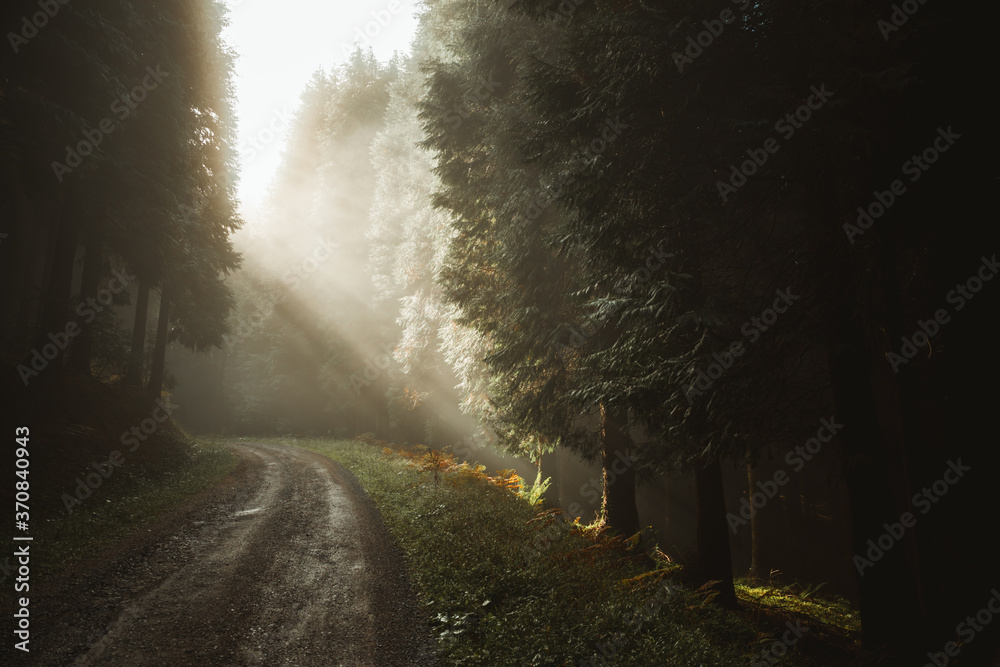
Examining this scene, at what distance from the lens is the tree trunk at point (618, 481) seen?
10523mm

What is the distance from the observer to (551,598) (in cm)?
640

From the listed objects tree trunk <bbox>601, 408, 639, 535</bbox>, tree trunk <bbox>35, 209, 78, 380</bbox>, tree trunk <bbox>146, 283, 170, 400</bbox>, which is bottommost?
tree trunk <bbox>601, 408, 639, 535</bbox>

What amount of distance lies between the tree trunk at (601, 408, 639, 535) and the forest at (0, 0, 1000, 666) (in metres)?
0.07

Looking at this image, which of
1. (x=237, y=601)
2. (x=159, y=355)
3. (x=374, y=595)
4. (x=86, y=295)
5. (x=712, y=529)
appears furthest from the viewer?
(x=159, y=355)

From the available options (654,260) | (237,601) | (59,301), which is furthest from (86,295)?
(654,260)

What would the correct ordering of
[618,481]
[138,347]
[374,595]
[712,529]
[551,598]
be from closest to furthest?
[551,598]
[374,595]
[712,529]
[618,481]
[138,347]

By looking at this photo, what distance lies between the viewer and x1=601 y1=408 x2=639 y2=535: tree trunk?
34.5 ft

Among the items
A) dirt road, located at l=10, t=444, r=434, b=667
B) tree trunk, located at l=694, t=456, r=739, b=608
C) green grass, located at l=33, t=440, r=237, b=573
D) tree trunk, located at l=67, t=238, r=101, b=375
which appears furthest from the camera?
tree trunk, located at l=67, t=238, r=101, b=375

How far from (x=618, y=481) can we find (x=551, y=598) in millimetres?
4753

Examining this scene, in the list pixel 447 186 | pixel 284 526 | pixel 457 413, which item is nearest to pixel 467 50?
pixel 447 186

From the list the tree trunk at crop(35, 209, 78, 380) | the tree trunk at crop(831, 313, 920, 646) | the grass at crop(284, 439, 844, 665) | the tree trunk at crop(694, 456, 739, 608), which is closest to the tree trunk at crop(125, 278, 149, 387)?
the tree trunk at crop(35, 209, 78, 380)

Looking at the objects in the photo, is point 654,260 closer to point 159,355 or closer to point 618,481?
point 618,481

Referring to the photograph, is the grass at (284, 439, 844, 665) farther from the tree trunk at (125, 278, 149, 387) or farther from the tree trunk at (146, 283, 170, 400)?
the tree trunk at (146, 283, 170, 400)

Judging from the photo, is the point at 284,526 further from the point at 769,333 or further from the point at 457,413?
the point at 457,413
